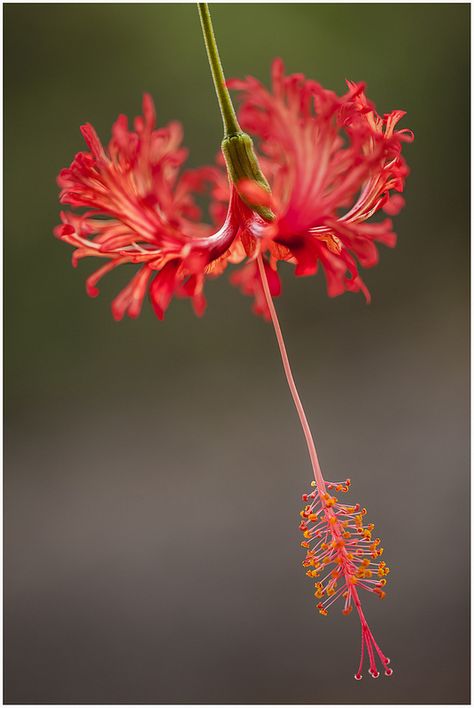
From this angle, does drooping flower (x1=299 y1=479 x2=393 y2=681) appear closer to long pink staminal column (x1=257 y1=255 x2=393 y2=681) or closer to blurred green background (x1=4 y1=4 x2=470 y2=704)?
long pink staminal column (x1=257 y1=255 x2=393 y2=681)

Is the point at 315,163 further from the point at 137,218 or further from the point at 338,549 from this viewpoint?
the point at 338,549

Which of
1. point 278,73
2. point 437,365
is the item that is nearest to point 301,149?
point 278,73

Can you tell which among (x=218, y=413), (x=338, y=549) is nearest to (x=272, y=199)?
(x=338, y=549)

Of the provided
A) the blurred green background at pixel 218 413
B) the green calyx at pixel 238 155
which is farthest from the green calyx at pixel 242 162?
the blurred green background at pixel 218 413

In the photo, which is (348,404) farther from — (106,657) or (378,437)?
(106,657)

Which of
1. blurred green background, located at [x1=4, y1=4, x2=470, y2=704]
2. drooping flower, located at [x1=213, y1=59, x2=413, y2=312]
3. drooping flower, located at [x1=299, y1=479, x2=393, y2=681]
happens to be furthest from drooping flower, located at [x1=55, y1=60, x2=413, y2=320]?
blurred green background, located at [x1=4, y1=4, x2=470, y2=704]

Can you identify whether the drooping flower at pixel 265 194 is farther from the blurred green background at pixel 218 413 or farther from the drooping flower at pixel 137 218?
the blurred green background at pixel 218 413

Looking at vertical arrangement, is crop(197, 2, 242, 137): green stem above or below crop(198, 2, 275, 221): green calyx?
above

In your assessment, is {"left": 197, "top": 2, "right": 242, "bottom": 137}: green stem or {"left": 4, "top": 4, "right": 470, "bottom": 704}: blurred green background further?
{"left": 4, "top": 4, "right": 470, "bottom": 704}: blurred green background
